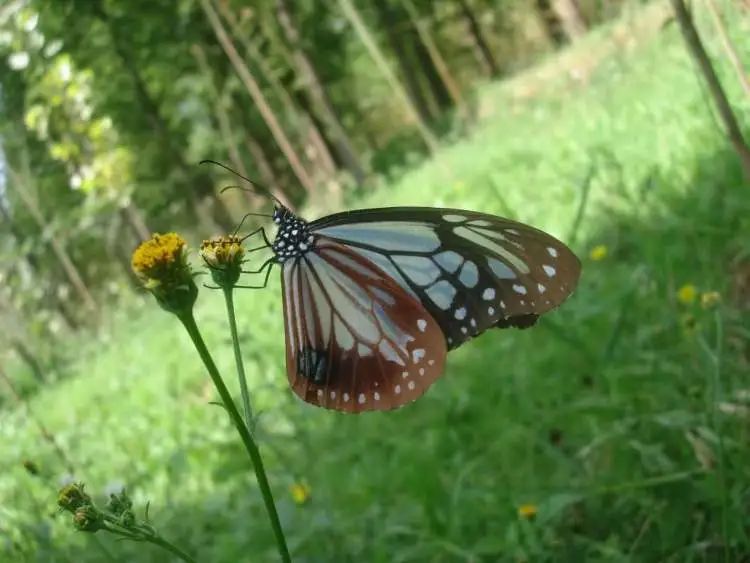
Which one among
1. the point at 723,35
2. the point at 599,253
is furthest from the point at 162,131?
the point at 723,35

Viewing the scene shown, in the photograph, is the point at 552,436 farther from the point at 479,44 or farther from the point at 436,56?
the point at 479,44

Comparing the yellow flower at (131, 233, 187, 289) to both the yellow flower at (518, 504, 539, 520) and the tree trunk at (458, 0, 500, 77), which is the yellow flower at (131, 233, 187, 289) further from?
the tree trunk at (458, 0, 500, 77)

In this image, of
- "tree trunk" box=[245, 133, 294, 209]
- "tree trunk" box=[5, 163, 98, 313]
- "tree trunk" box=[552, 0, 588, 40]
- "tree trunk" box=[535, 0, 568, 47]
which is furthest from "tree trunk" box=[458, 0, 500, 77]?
"tree trunk" box=[5, 163, 98, 313]

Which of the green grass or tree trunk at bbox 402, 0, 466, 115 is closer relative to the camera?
the green grass

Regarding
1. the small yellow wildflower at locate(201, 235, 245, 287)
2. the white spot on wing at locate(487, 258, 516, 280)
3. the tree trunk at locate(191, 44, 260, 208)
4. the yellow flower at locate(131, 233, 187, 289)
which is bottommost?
the white spot on wing at locate(487, 258, 516, 280)

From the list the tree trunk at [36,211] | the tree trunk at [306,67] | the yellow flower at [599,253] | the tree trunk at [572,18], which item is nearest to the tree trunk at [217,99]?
the tree trunk at [306,67]

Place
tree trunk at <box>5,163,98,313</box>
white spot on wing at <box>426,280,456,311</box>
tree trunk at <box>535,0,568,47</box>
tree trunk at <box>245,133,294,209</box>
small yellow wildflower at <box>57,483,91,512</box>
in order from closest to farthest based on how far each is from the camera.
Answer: small yellow wildflower at <box>57,483,91,512</box>
white spot on wing at <box>426,280,456,311</box>
tree trunk at <box>5,163,98,313</box>
tree trunk at <box>245,133,294,209</box>
tree trunk at <box>535,0,568,47</box>

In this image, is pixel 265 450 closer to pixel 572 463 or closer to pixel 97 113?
pixel 572 463
